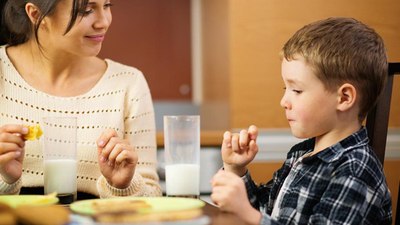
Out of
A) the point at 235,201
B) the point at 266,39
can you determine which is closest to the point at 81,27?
the point at 235,201

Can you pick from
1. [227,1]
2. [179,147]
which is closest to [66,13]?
[179,147]

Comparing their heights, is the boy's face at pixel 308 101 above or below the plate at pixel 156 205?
above

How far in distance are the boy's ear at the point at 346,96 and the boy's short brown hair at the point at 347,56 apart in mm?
14

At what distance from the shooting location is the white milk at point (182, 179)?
1358mm

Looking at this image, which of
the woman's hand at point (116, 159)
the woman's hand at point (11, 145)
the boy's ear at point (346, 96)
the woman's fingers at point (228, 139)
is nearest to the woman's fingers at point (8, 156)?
the woman's hand at point (11, 145)

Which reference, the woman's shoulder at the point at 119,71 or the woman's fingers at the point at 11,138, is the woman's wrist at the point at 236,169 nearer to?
the woman's fingers at the point at 11,138

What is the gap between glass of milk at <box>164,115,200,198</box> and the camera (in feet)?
4.43

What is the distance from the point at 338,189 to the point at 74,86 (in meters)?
1.02

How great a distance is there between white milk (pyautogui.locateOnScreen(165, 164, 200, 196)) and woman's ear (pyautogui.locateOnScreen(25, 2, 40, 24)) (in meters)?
0.78

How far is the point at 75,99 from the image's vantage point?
1.96 m

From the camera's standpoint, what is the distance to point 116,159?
1.51 metres

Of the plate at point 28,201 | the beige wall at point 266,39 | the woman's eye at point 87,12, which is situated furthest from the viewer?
the beige wall at point 266,39

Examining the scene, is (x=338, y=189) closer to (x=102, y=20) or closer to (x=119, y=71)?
(x=102, y=20)

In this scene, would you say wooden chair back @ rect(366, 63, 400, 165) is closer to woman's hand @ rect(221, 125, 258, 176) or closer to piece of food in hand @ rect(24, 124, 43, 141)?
woman's hand @ rect(221, 125, 258, 176)
